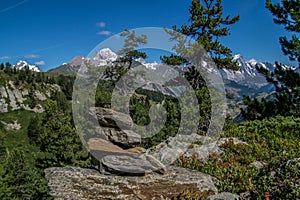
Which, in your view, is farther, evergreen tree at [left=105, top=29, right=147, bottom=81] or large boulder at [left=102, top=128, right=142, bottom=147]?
evergreen tree at [left=105, top=29, right=147, bottom=81]

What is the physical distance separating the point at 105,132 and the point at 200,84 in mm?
8010

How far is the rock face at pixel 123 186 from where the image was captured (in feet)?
29.9

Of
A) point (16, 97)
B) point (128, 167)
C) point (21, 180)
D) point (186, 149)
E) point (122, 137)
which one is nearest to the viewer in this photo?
point (21, 180)

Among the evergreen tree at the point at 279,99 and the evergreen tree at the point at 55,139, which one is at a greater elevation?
the evergreen tree at the point at 279,99

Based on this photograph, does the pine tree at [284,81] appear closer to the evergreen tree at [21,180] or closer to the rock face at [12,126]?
the evergreen tree at [21,180]

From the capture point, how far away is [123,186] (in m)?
9.16

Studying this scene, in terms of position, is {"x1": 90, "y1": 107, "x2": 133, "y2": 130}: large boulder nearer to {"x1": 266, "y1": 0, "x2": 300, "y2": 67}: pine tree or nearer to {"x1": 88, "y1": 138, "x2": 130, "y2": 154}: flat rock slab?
{"x1": 88, "y1": 138, "x2": 130, "y2": 154}: flat rock slab

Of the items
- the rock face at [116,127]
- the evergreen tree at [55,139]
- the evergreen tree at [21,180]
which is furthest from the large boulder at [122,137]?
the evergreen tree at [21,180]

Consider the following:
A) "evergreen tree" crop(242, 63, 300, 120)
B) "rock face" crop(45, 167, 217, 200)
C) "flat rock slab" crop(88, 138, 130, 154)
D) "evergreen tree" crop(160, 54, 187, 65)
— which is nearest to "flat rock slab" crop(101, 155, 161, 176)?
"rock face" crop(45, 167, 217, 200)

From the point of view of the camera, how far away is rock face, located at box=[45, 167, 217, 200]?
29.9 feet

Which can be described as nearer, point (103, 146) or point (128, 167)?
point (128, 167)

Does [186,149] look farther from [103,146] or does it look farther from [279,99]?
[279,99]

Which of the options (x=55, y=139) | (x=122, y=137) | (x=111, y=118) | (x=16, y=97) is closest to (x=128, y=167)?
(x=122, y=137)

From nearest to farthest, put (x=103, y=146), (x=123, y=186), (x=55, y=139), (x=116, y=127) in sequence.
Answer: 1. (x=123, y=186)
2. (x=103, y=146)
3. (x=116, y=127)
4. (x=55, y=139)
